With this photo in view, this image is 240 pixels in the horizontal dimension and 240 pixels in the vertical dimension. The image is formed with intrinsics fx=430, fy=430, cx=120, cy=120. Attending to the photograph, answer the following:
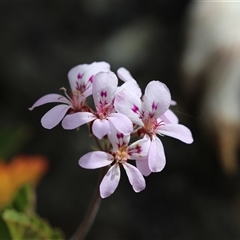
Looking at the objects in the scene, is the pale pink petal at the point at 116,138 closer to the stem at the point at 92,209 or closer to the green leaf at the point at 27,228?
the stem at the point at 92,209

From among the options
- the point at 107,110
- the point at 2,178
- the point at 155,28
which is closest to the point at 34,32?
the point at 155,28

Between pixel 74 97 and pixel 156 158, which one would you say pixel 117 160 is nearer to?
pixel 156 158

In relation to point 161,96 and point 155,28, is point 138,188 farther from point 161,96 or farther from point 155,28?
point 155,28

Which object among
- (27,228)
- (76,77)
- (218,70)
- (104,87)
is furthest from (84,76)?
(218,70)

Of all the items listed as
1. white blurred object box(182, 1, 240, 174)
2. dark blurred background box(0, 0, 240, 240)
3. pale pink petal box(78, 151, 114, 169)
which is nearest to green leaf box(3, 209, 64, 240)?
pale pink petal box(78, 151, 114, 169)

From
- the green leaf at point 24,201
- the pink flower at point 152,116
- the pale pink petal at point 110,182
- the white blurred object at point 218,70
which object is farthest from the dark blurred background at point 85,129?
the pale pink petal at point 110,182
